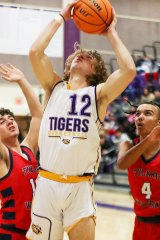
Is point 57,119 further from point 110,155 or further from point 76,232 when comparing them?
point 110,155

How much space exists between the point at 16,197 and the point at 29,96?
0.71 meters

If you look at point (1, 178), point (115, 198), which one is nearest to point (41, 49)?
point (1, 178)

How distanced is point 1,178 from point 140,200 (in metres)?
1.04

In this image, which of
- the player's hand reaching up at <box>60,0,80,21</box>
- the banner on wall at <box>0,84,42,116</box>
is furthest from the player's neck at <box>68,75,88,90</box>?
the banner on wall at <box>0,84,42,116</box>

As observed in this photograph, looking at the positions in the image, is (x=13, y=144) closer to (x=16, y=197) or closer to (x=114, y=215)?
(x=16, y=197)

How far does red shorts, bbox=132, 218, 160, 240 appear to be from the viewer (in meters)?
3.10

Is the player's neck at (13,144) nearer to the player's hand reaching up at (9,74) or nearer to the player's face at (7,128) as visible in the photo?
the player's face at (7,128)

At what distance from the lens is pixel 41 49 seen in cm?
258

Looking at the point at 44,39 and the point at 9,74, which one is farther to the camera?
the point at 9,74

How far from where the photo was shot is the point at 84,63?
271 cm

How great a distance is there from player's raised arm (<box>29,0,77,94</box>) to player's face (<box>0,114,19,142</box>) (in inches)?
22.7

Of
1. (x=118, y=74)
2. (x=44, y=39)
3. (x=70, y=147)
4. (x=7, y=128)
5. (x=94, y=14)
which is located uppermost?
(x=94, y=14)

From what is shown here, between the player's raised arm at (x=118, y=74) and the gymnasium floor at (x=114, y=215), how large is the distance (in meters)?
3.05

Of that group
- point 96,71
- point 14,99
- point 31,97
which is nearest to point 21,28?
point 31,97
